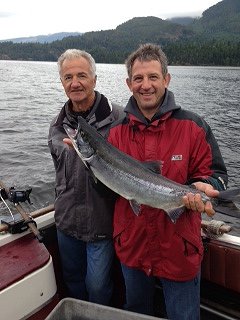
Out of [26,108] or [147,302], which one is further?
[26,108]

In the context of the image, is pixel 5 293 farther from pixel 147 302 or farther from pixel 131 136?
pixel 131 136

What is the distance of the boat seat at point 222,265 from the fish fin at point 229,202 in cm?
116

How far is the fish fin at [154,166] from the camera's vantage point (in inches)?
135

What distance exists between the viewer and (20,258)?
374 centimetres

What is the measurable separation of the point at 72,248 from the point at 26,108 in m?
26.9

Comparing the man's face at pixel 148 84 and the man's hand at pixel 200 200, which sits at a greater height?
the man's face at pixel 148 84

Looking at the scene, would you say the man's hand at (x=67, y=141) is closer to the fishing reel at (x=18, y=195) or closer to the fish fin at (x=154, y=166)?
the fish fin at (x=154, y=166)

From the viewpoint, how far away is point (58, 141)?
167 inches

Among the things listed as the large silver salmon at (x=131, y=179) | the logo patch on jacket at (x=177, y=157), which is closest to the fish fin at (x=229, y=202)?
the large silver salmon at (x=131, y=179)

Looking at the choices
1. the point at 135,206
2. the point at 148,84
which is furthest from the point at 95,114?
the point at 135,206

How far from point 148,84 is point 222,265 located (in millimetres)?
2250

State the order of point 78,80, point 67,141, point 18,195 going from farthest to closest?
point 18,195
point 78,80
point 67,141

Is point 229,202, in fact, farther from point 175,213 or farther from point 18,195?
point 18,195

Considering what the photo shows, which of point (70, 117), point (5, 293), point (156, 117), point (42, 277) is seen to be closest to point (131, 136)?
Result: point (156, 117)
